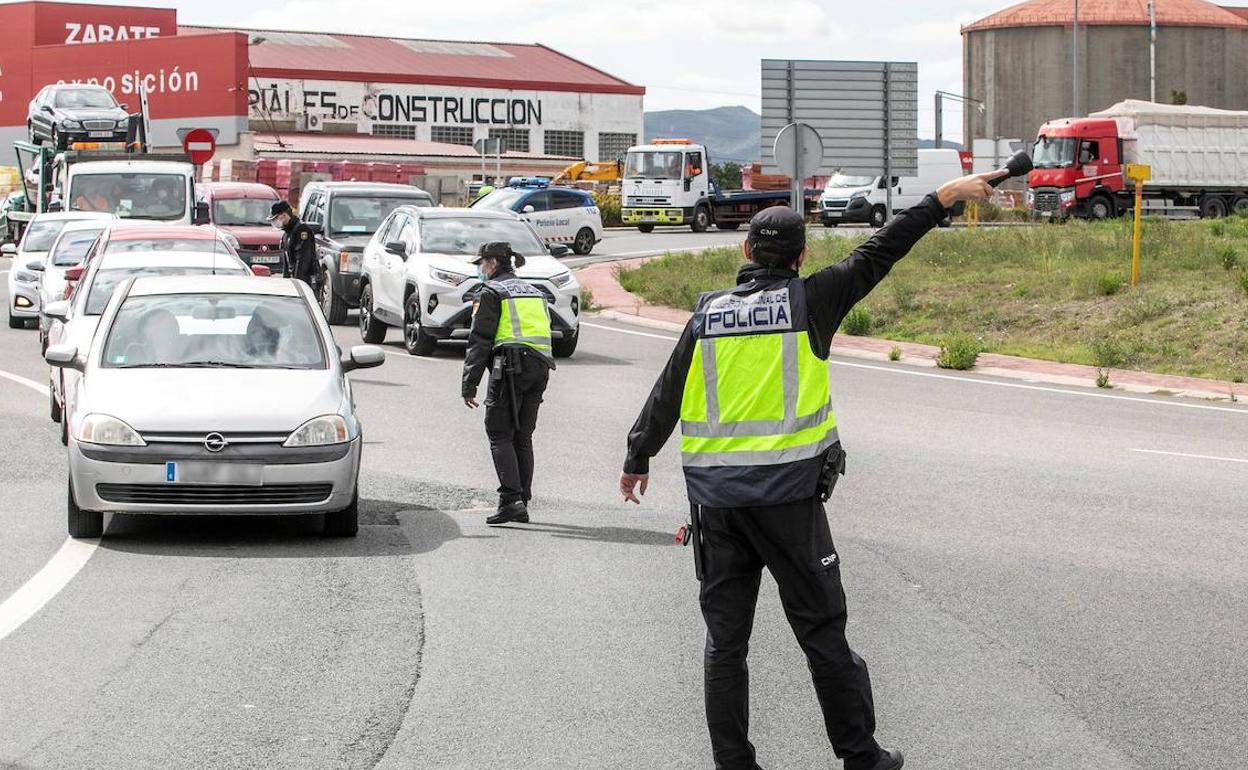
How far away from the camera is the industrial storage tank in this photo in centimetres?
9044

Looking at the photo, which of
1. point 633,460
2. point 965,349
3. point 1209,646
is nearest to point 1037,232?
point 965,349

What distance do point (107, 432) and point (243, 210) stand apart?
24742 millimetres

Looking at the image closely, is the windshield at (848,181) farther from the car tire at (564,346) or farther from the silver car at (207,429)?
the silver car at (207,429)

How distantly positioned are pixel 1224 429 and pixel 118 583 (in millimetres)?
10306

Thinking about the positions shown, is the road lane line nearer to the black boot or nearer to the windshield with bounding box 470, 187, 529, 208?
the black boot

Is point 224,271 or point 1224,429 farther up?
point 224,271

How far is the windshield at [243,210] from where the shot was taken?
33875mm

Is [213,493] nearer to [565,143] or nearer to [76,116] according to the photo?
[76,116]

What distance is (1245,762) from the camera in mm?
6008

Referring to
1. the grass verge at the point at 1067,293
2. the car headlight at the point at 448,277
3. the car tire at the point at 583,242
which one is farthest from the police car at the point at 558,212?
the car headlight at the point at 448,277

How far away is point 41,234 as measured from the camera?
29.2 m

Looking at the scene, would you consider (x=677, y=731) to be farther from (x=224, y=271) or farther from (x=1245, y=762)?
(x=224, y=271)

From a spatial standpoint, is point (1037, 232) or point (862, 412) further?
point (1037, 232)

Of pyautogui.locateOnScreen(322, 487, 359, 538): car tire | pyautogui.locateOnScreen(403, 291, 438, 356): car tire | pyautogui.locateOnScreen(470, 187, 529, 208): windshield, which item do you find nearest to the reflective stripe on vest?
pyautogui.locateOnScreen(322, 487, 359, 538): car tire
